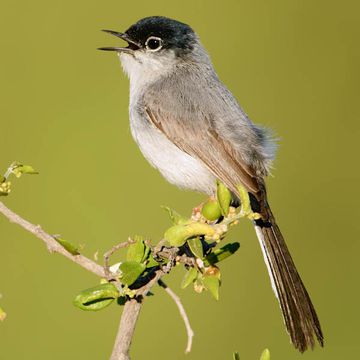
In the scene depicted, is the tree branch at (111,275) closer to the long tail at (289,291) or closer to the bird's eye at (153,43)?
the long tail at (289,291)

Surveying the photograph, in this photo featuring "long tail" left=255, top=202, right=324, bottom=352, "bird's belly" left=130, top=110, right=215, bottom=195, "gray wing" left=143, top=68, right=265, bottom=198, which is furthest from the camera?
"bird's belly" left=130, top=110, right=215, bottom=195

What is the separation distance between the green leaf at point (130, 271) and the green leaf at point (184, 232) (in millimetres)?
133

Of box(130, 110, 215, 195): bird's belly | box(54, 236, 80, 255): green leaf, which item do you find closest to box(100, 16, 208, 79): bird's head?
box(130, 110, 215, 195): bird's belly

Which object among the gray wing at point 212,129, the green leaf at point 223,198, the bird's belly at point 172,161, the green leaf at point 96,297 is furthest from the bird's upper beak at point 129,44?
the green leaf at point 96,297

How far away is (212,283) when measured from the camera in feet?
6.48

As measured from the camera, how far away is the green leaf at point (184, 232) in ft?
5.99

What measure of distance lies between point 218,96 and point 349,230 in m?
1.43

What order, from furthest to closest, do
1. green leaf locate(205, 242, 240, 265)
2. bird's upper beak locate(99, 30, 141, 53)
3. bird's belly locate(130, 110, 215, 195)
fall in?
bird's upper beak locate(99, 30, 141, 53)
bird's belly locate(130, 110, 215, 195)
green leaf locate(205, 242, 240, 265)

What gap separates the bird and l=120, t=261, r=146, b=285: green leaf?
3.74 ft

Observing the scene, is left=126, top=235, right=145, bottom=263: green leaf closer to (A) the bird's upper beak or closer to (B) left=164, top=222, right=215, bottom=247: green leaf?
(B) left=164, top=222, right=215, bottom=247: green leaf

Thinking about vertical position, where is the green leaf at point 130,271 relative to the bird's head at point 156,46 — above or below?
below

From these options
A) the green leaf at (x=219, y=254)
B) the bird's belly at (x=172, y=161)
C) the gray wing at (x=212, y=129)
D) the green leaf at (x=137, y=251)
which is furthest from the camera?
the bird's belly at (x=172, y=161)

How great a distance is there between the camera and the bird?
2.94 meters

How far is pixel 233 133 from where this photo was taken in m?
3.22
